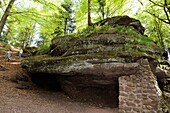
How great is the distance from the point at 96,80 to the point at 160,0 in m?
9.39

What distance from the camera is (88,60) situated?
6922 mm

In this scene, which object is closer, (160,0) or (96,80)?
(96,80)

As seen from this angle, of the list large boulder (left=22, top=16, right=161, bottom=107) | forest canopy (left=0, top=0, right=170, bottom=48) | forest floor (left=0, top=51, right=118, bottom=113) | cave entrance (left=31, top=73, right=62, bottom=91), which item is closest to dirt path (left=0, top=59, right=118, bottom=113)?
forest floor (left=0, top=51, right=118, bottom=113)

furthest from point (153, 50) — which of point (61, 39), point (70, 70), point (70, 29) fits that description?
point (70, 29)

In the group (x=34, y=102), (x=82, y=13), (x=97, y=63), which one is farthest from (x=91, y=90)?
(x=82, y=13)

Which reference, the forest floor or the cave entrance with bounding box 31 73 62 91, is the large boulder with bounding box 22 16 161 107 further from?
the cave entrance with bounding box 31 73 62 91

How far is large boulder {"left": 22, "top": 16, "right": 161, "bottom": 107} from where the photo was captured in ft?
22.0

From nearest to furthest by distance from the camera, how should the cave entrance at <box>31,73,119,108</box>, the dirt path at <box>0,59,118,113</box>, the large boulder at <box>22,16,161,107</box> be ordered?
1. the dirt path at <box>0,59,118,113</box>
2. the large boulder at <box>22,16,161,107</box>
3. the cave entrance at <box>31,73,119,108</box>

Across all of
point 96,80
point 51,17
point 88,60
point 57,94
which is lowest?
point 57,94

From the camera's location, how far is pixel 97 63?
6.77m

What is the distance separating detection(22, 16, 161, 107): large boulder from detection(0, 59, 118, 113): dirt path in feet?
2.25

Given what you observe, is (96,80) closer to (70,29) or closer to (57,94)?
(57,94)

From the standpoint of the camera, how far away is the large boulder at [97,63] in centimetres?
670

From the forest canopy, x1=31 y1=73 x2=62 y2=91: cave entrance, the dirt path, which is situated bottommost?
the dirt path
